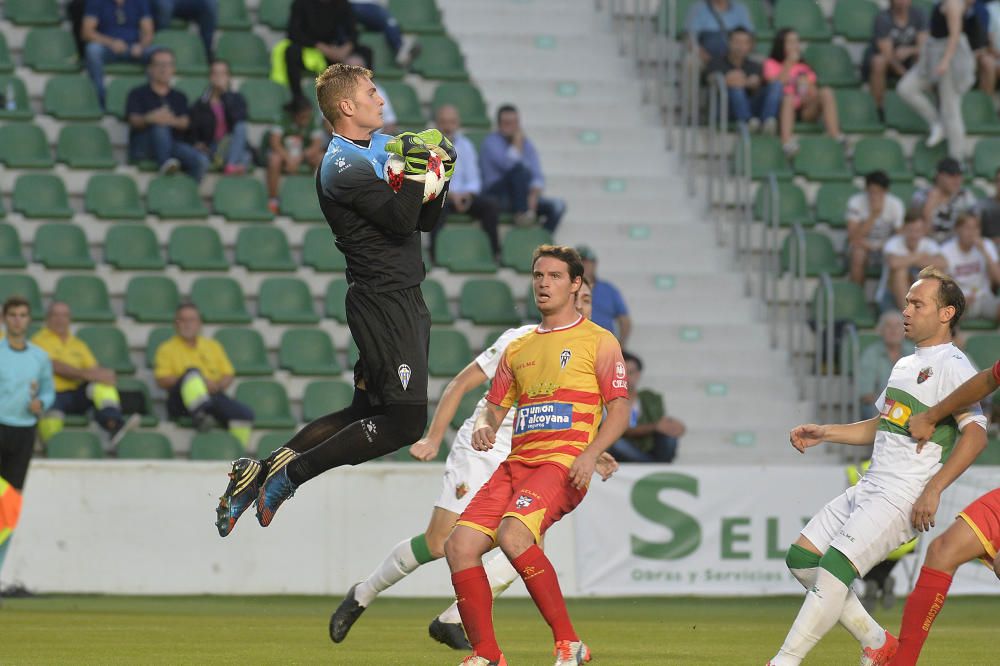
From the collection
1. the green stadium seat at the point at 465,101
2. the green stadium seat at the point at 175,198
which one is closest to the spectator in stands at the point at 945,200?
the green stadium seat at the point at 465,101

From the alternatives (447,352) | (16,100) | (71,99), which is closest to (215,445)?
(447,352)

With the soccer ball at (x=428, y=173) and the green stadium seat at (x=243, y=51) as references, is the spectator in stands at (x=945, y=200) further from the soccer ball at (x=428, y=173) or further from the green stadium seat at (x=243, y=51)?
the soccer ball at (x=428, y=173)

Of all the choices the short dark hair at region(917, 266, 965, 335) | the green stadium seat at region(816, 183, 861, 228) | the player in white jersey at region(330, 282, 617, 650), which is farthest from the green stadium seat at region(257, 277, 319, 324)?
the short dark hair at region(917, 266, 965, 335)

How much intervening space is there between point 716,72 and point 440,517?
9.72m

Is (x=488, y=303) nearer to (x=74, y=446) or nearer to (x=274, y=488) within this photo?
(x=74, y=446)

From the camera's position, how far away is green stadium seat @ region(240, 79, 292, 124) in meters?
17.2

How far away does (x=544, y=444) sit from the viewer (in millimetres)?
7285

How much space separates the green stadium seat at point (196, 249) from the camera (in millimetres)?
15914

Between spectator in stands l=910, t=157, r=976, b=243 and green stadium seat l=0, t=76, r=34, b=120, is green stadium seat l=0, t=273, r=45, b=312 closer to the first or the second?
green stadium seat l=0, t=76, r=34, b=120

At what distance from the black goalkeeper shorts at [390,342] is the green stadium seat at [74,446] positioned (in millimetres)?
7240

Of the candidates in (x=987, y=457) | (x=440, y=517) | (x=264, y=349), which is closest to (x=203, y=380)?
(x=264, y=349)

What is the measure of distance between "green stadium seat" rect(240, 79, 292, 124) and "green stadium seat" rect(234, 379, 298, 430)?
3.48 m

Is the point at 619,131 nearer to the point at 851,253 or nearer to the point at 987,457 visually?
the point at 851,253

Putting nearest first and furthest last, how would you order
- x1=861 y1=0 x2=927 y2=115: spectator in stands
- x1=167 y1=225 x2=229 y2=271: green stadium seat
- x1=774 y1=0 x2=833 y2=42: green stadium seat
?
x1=167 y1=225 x2=229 y2=271: green stadium seat → x1=861 y1=0 x2=927 y2=115: spectator in stands → x1=774 y1=0 x2=833 y2=42: green stadium seat
